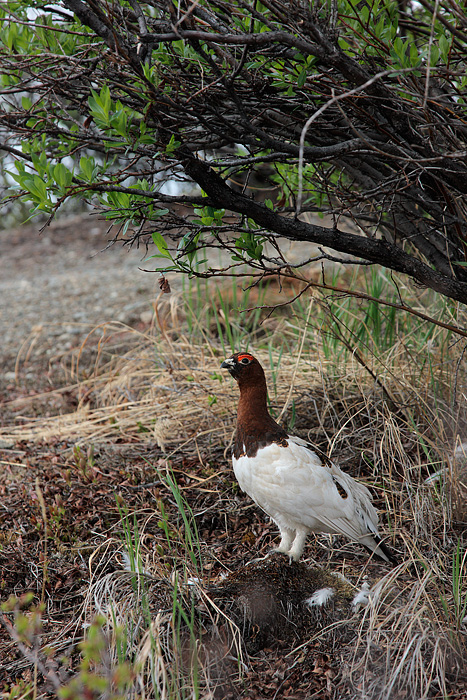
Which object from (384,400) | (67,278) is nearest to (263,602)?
(384,400)

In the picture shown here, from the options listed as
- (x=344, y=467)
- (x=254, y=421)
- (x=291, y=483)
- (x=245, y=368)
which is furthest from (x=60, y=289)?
(x=291, y=483)

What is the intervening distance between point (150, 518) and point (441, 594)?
4.95 ft

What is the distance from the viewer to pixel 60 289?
7.63 m

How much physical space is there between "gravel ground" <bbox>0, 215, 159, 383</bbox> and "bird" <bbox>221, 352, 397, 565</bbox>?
1.61 m

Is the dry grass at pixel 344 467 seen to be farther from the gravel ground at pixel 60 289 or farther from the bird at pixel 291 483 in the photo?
the gravel ground at pixel 60 289

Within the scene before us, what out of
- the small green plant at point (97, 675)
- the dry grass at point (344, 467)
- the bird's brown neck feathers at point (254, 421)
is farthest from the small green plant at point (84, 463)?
the small green plant at point (97, 675)

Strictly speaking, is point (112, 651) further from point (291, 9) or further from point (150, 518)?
point (291, 9)

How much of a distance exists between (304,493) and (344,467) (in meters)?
0.95

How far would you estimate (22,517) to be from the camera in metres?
3.21

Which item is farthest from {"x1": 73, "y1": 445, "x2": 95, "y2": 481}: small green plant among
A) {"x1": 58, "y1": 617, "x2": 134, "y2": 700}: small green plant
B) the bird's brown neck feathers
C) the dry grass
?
{"x1": 58, "y1": 617, "x2": 134, "y2": 700}: small green plant

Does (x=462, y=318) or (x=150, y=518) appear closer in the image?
(x=150, y=518)

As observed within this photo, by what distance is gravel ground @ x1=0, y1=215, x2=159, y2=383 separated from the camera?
590 centimetres

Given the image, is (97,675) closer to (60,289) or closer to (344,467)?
(344,467)

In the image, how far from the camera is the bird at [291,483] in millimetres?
2500
